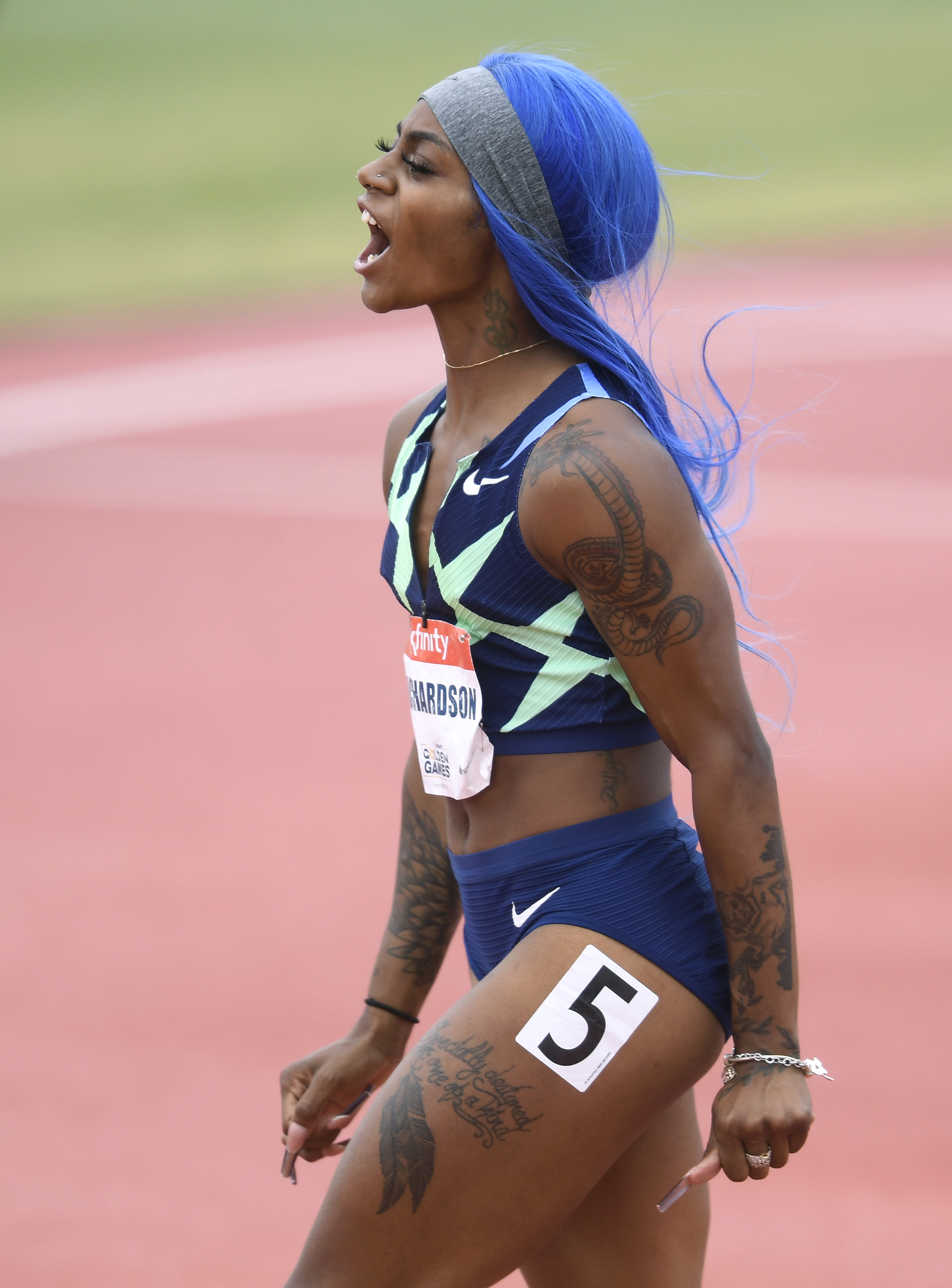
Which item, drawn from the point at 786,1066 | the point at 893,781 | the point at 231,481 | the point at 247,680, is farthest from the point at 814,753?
the point at 231,481

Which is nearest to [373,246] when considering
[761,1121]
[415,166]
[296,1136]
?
[415,166]

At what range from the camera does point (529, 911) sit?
2324 mm

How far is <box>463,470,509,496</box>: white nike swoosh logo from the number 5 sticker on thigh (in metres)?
0.69

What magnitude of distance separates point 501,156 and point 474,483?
1.56 ft

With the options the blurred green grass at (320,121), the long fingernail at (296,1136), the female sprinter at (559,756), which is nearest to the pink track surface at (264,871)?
the long fingernail at (296,1136)

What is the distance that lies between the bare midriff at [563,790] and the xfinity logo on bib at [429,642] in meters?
0.18

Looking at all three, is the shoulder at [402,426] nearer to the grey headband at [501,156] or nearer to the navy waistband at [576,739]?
the grey headband at [501,156]

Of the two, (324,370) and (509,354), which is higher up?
(324,370)

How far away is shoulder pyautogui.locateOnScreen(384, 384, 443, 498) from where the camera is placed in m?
2.78

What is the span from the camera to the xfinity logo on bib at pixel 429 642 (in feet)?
7.84

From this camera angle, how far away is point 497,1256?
7.09 feet

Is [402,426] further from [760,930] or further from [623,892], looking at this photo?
[760,930]

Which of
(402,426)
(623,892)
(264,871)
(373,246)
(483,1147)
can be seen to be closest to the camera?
(483,1147)

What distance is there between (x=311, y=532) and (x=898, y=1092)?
22.4 feet
